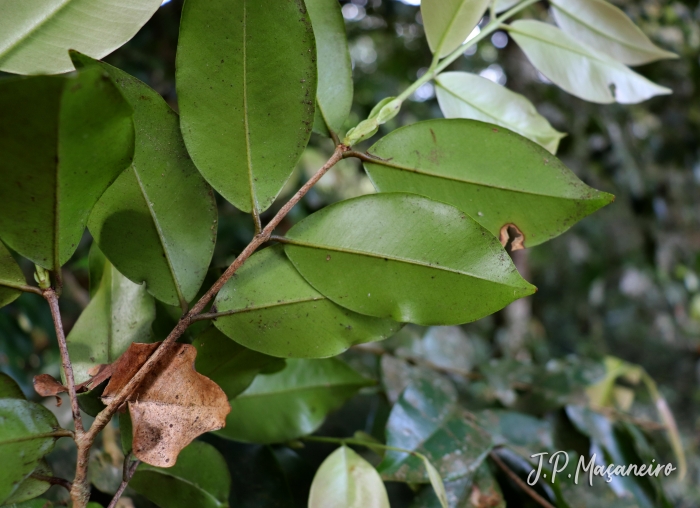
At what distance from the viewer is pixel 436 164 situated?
0.94 ft

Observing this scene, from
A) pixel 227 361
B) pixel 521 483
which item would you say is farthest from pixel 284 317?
pixel 521 483

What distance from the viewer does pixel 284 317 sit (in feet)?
0.88

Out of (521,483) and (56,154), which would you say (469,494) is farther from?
(56,154)

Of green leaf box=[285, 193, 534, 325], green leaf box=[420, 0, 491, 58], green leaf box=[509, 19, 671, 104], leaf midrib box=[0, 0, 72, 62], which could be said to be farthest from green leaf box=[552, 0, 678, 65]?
leaf midrib box=[0, 0, 72, 62]

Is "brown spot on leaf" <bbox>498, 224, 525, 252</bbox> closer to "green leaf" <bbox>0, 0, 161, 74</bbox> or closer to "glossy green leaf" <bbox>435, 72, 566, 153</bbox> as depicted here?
"glossy green leaf" <bbox>435, 72, 566, 153</bbox>

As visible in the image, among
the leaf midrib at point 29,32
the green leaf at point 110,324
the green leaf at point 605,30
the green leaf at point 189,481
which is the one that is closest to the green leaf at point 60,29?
the leaf midrib at point 29,32

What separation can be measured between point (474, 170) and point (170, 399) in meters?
0.20

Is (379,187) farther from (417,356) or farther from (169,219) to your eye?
(417,356)

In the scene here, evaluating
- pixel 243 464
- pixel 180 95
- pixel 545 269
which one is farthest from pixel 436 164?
pixel 545 269

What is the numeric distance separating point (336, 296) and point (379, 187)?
71 mm

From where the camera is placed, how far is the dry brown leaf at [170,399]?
232 mm

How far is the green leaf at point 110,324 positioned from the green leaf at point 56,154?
77mm

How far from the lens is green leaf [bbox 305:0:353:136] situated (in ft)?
0.99

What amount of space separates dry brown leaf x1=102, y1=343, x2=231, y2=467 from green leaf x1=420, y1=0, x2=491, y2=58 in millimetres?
240
